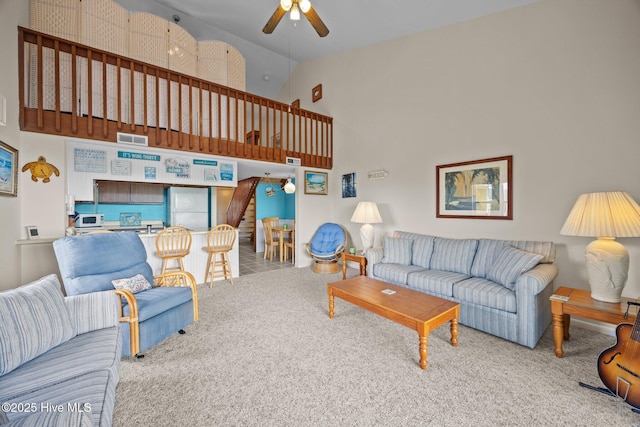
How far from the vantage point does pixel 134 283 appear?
94.7 inches

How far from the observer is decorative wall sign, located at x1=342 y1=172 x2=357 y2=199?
5.31 meters

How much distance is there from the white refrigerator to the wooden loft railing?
1612 mm

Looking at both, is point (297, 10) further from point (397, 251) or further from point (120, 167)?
point (397, 251)

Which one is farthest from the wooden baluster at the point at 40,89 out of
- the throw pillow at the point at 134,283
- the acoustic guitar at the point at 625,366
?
the acoustic guitar at the point at 625,366

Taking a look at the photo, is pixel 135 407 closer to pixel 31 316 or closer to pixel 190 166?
pixel 31 316

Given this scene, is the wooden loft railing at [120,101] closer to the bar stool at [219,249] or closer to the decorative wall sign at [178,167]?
the decorative wall sign at [178,167]

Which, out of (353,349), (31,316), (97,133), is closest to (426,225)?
(353,349)

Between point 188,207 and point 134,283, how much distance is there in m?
3.27

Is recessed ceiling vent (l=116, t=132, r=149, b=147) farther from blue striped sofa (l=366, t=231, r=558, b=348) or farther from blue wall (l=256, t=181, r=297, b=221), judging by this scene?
blue wall (l=256, t=181, r=297, b=221)

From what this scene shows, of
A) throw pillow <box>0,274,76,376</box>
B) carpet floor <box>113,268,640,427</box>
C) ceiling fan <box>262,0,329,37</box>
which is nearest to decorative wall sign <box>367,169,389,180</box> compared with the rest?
ceiling fan <box>262,0,329,37</box>

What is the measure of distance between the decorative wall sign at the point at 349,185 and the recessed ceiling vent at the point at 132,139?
358 centimetres

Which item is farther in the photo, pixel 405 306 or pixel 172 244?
pixel 172 244

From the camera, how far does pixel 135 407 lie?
161 cm

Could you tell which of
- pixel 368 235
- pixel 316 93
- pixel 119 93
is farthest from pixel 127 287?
pixel 316 93
